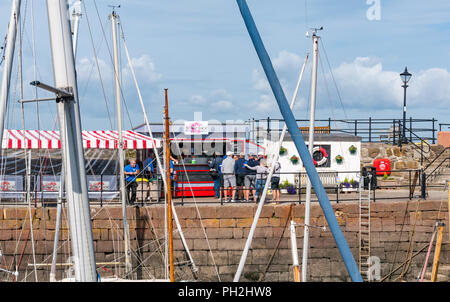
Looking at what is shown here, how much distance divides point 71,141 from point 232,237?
376 inches

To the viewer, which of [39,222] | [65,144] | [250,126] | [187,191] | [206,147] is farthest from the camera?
[250,126]

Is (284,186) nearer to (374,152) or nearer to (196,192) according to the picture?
(196,192)

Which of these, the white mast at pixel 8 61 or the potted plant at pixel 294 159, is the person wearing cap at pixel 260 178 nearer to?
the potted plant at pixel 294 159

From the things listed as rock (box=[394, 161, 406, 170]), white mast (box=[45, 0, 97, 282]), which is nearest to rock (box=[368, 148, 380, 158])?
rock (box=[394, 161, 406, 170])

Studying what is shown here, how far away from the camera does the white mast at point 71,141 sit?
602 cm

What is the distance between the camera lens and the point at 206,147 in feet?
64.4

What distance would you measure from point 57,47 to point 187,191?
38.1 ft

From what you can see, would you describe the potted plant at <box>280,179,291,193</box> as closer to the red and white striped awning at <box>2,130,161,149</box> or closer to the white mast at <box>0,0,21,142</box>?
the red and white striped awning at <box>2,130,161,149</box>

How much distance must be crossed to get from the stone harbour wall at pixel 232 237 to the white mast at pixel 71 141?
28.2 ft

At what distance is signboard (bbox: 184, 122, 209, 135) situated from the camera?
19.6 metres

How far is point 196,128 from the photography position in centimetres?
1967

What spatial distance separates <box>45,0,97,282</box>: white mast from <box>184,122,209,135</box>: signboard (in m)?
13.4
